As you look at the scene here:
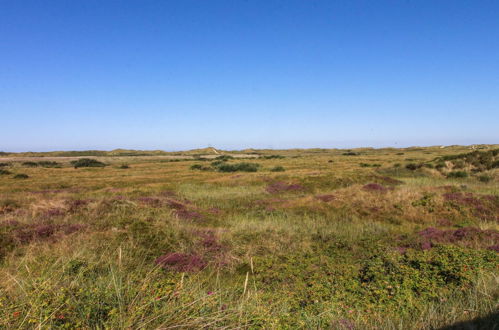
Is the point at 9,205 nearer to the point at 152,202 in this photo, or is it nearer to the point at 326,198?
the point at 152,202

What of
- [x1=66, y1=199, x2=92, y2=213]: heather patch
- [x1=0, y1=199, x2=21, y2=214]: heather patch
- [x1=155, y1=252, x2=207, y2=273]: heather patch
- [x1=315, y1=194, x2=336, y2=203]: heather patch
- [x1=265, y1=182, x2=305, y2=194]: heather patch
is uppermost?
[x1=66, y1=199, x2=92, y2=213]: heather patch

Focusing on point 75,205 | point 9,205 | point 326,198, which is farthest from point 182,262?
point 9,205

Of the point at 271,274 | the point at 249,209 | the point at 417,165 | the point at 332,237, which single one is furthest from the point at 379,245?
the point at 417,165

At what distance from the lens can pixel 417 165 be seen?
36625 mm

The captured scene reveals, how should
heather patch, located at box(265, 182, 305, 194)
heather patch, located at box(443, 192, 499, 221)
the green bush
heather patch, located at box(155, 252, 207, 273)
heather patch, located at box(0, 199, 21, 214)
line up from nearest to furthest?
heather patch, located at box(155, 252, 207, 273) < heather patch, located at box(443, 192, 499, 221) < heather patch, located at box(0, 199, 21, 214) < heather patch, located at box(265, 182, 305, 194) < the green bush

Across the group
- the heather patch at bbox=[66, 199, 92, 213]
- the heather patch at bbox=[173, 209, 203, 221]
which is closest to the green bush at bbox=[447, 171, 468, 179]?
the heather patch at bbox=[173, 209, 203, 221]

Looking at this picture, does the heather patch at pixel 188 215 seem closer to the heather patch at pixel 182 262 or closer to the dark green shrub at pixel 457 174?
the heather patch at pixel 182 262

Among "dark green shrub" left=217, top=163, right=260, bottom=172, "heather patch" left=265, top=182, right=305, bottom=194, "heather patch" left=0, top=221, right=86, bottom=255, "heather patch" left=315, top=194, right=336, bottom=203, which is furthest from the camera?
"dark green shrub" left=217, top=163, right=260, bottom=172

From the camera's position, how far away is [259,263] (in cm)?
838

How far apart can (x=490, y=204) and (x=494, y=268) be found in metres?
11.4

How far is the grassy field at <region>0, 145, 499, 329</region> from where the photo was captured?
3496 millimetres

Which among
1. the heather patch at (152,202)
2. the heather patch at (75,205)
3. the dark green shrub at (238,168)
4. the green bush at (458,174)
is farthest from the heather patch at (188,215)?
the dark green shrub at (238,168)

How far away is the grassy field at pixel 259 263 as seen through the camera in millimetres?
3496

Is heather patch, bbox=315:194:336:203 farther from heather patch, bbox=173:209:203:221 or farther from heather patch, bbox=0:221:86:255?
heather patch, bbox=0:221:86:255
